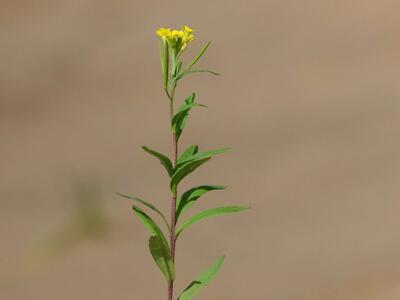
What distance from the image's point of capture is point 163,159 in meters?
0.41

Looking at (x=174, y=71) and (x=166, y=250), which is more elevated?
(x=174, y=71)

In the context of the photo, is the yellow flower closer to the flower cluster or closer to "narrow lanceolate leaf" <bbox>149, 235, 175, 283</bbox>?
the flower cluster

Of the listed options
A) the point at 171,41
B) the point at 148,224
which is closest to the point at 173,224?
the point at 148,224

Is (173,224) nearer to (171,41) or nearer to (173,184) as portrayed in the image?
(173,184)

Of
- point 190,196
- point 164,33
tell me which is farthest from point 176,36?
point 190,196

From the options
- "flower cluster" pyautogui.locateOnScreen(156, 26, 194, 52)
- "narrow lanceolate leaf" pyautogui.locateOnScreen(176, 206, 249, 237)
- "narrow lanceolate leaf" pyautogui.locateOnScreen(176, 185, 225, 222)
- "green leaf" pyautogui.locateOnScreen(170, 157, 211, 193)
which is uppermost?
"flower cluster" pyautogui.locateOnScreen(156, 26, 194, 52)

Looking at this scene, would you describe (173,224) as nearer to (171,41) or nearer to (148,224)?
(148,224)

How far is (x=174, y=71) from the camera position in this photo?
0.41 m

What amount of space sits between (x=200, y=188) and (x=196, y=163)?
4 centimetres

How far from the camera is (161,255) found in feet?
1.41

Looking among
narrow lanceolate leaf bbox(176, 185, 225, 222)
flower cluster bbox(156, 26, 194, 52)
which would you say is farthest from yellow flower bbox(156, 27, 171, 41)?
narrow lanceolate leaf bbox(176, 185, 225, 222)

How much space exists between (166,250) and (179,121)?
0.32 ft

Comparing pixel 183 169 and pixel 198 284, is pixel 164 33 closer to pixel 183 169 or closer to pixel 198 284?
pixel 183 169

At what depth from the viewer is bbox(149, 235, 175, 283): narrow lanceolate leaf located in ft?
1.39
